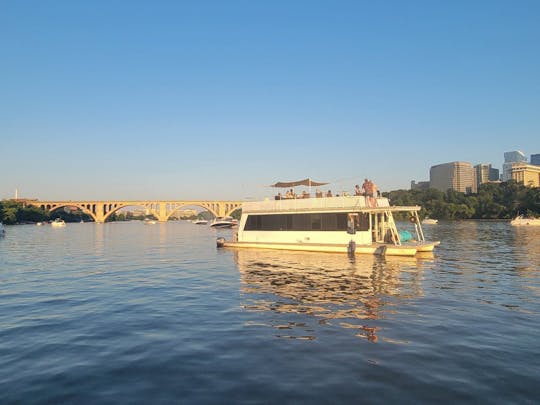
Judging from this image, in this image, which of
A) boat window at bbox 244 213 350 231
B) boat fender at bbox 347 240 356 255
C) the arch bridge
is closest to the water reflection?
boat fender at bbox 347 240 356 255

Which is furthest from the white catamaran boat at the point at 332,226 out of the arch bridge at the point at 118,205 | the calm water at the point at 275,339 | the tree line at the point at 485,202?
the arch bridge at the point at 118,205

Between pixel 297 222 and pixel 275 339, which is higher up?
pixel 297 222

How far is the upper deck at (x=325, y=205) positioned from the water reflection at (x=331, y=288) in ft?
12.5

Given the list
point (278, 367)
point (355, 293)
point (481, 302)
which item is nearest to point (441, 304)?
point (481, 302)

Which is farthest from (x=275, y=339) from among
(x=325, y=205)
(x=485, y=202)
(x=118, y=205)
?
(x=118, y=205)

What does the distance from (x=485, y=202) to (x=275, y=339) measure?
493 ft

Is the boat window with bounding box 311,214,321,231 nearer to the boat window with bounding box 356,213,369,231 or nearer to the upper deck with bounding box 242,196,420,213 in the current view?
the upper deck with bounding box 242,196,420,213

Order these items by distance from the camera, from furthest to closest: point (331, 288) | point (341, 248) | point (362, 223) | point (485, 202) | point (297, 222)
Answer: point (485, 202)
point (297, 222)
point (341, 248)
point (362, 223)
point (331, 288)

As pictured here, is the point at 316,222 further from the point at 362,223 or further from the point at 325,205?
the point at 362,223

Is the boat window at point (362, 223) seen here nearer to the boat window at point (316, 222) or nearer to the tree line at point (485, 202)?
the boat window at point (316, 222)

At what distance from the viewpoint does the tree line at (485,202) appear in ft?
405

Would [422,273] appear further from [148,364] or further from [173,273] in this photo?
[148,364]

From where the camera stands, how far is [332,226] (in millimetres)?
32094

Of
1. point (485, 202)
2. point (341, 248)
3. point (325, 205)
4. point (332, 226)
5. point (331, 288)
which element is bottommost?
point (331, 288)
